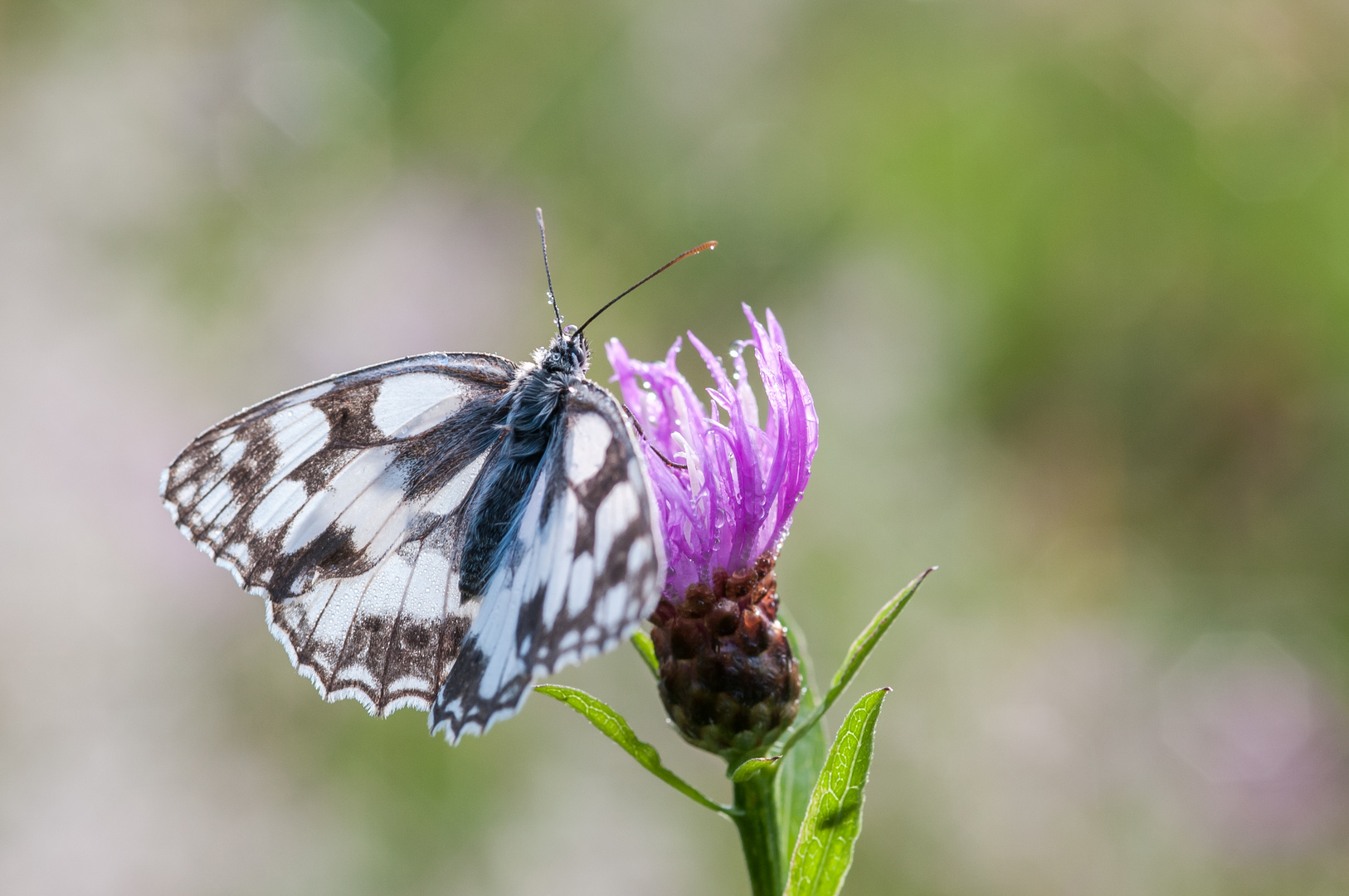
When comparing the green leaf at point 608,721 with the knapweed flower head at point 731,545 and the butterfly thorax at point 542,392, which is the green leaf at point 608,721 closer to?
the knapweed flower head at point 731,545

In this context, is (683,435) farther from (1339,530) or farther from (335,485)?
(1339,530)

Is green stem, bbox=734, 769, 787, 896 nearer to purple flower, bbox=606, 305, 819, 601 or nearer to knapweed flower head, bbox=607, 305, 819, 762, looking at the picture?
knapweed flower head, bbox=607, 305, 819, 762

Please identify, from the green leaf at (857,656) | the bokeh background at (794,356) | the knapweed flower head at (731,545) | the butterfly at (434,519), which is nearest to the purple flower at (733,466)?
the knapweed flower head at (731,545)

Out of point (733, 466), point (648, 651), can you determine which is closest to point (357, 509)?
point (648, 651)

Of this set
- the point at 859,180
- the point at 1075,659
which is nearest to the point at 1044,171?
the point at 859,180

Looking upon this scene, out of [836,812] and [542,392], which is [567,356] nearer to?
[542,392]
